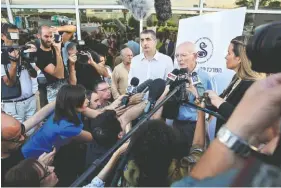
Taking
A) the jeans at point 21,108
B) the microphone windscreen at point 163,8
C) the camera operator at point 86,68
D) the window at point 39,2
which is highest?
the window at point 39,2

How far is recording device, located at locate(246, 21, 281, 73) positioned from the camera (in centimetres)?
54

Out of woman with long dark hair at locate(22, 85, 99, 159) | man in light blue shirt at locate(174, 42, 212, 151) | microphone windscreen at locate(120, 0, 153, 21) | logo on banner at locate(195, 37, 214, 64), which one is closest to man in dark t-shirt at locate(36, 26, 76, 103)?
woman with long dark hair at locate(22, 85, 99, 159)

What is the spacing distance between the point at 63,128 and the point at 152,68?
1.23 meters

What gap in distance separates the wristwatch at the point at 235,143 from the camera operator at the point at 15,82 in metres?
2.11

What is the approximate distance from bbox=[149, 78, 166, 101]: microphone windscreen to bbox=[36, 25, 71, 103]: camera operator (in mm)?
1493

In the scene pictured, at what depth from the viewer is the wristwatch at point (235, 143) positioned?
1.43 feet

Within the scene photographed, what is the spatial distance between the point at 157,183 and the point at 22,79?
1.99m

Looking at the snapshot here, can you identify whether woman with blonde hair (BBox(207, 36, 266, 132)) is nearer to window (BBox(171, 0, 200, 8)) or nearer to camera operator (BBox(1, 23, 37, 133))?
camera operator (BBox(1, 23, 37, 133))

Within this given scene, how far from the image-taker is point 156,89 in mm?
1224

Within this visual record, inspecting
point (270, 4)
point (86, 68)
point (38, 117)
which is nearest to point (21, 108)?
point (38, 117)

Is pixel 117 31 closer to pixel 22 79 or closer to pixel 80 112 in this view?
pixel 22 79

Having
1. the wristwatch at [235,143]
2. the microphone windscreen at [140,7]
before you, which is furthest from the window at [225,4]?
the wristwatch at [235,143]

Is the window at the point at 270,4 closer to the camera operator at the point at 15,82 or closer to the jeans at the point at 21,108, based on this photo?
the camera operator at the point at 15,82

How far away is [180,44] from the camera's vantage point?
6.93ft
